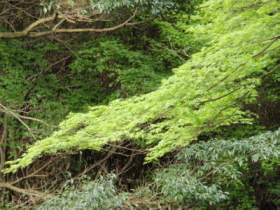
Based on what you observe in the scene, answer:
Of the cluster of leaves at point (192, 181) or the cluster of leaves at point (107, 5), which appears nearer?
the cluster of leaves at point (192, 181)

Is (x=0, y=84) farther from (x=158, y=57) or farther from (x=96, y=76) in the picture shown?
(x=158, y=57)

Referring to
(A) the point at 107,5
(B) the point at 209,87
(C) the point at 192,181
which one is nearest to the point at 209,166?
(C) the point at 192,181

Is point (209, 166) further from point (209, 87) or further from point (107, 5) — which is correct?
point (107, 5)

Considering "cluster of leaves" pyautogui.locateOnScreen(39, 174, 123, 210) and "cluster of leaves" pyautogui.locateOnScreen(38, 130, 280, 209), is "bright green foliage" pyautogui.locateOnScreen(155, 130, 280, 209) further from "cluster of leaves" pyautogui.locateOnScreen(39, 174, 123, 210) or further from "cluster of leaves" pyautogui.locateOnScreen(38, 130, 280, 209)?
"cluster of leaves" pyautogui.locateOnScreen(39, 174, 123, 210)

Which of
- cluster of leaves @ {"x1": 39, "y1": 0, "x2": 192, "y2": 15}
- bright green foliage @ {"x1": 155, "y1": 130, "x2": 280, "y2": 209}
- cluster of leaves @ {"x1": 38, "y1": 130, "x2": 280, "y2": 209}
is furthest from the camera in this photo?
cluster of leaves @ {"x1": 39, "y1": 0, "x2": 192, "y2": 15}

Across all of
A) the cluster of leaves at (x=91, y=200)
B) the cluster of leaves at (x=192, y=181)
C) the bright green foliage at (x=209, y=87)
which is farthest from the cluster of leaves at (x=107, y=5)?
the cluster of leaves at (x=91, y=200)

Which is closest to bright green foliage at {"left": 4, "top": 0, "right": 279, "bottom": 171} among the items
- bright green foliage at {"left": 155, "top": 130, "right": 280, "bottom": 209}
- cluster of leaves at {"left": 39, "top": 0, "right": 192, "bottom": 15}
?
bright green foliage at {"left": 155, "top": 130, "right": 280, "bottom": 209}

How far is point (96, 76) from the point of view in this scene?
8797mm

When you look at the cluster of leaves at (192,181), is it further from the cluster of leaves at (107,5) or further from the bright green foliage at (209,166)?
the cluster of leaves at (107,5)

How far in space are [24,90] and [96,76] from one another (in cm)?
195

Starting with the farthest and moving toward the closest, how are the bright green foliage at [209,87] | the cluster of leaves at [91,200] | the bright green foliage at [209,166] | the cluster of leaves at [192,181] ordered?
the bright green foliage at [209,166], the cluster of leaves at [192,181], the cluster of leaves at [91,200], the bright green foliage at [209,87]

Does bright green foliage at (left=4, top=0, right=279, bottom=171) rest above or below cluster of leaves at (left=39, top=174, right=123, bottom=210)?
above

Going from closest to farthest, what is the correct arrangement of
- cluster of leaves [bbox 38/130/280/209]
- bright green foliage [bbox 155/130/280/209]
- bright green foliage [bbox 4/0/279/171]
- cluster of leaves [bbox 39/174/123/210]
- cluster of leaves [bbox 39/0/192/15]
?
bright green foliage [bbox 4/0/279/171] < cluster of leaves [bbox 39/174/123/210] < cluster of leaves [bbox 38/130/280/209] < bright green foliage [bbox 155/130/280/209] < cluster of leaves [bbox 39/0/192/15]

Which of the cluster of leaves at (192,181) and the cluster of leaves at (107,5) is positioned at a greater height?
the cluster of leaves at (107,5)
